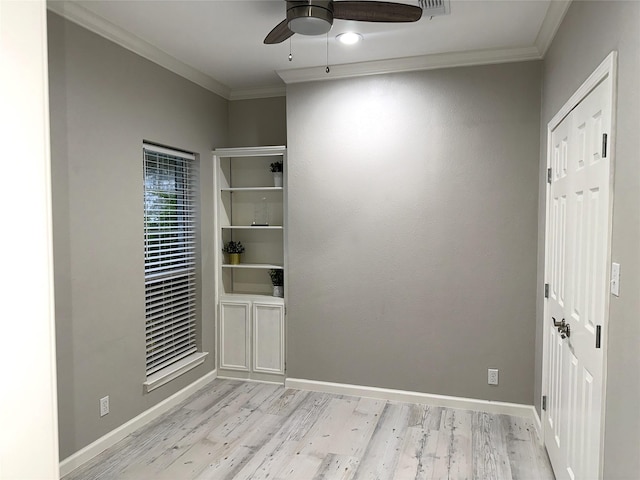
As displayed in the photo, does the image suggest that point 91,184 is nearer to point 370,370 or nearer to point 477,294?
point 370,370

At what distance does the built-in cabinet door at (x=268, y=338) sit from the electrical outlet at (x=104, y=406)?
57.0 inches

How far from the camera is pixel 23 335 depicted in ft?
5.04

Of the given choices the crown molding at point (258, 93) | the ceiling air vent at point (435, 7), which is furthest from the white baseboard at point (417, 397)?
the ceiling air vent at point (435, 7)

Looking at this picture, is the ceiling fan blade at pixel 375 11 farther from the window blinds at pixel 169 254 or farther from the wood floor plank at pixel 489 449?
the wood floor plank at pixel 489 449

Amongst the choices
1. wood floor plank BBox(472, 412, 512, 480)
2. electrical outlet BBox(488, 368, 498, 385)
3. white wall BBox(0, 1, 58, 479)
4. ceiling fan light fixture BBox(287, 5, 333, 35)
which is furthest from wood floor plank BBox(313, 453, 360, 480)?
ceiling fan light fixture BBox(287, 5, 333, 35)

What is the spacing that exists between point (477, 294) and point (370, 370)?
1076 millimetres

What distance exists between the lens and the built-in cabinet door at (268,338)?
411 centimetres

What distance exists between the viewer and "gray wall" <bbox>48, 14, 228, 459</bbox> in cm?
263

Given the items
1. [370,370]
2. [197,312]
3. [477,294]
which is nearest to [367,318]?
[370,370]

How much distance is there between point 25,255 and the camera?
60.5 inches

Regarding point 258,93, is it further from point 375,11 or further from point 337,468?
point 337,468

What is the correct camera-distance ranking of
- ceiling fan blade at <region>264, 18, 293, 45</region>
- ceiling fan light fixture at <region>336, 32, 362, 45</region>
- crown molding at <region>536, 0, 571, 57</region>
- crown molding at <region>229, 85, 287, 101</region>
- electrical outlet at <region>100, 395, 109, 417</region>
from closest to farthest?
ceiling fan blade at <region>264, 18, 293, 45</region>, crown molding at <region>536, 0, 571, 57</region>, electrical outlet at <region>100, 395, 109, 417</region>, ceiling fan light fixture at <region>336, 32, 362, 45</region>, crown molding at <region>229, 85, 287, 101</region>

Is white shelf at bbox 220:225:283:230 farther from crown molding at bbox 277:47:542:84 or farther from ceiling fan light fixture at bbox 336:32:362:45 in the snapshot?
ceiling fan light fixture at bbox 336:32:362:45

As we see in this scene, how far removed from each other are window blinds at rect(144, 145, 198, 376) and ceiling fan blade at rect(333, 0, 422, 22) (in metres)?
1.87
